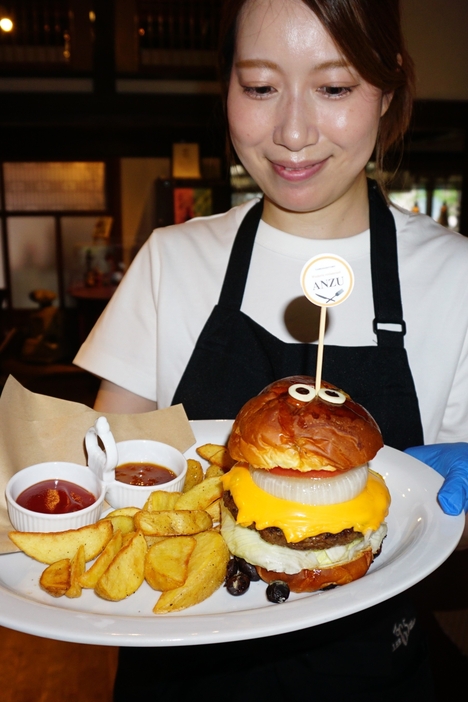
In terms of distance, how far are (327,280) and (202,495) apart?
722 millimetres

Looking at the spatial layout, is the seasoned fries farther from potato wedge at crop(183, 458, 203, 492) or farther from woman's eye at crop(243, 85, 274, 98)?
woman's eye at crop(243, 85, 274, 98)

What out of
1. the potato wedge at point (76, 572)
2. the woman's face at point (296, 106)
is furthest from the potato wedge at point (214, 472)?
the woman's face at point (296, 106)

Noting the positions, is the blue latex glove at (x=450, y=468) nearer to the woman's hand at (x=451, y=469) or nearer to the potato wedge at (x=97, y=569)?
the woman's hand at (x=451, y=469)

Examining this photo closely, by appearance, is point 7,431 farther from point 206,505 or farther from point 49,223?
point 49,223

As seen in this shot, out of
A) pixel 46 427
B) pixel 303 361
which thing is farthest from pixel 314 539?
pixel 46 427

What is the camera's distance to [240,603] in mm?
1557

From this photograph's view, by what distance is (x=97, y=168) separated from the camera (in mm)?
11711

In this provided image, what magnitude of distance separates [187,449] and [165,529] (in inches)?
20.3

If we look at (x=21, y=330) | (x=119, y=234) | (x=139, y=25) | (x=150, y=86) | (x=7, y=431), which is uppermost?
(x=139, y=25)

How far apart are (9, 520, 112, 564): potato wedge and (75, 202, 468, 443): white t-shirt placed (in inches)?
31.9

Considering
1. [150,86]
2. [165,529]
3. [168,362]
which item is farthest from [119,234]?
[165,529]

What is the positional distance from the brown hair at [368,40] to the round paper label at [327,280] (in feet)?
2.12

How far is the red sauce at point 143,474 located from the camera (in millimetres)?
1993

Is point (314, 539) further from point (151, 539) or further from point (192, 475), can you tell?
point (192, 475)
